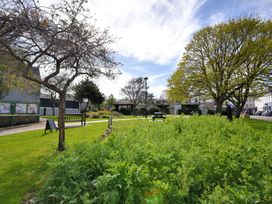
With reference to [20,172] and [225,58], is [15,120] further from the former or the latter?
[225,58]

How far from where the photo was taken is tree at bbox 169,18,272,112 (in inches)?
926

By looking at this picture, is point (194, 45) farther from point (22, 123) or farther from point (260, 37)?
point (22, 123)

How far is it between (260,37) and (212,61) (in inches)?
187

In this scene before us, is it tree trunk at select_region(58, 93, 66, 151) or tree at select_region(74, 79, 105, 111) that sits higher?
tree at select_region(74, 79, 105, 111)

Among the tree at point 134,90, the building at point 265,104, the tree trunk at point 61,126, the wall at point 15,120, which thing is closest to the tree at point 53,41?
the tree trunk at point 61,126

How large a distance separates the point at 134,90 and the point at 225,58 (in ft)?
175

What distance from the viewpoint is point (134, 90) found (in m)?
77.6

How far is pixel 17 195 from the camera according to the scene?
476 cm

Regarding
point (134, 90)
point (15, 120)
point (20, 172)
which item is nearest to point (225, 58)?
point (15, 120)

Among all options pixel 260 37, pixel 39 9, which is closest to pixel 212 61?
pixel 260 37

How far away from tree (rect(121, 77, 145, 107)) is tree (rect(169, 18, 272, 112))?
163 feet

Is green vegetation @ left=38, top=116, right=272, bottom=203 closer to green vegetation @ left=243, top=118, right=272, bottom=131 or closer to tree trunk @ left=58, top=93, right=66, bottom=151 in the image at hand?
green vegetation @ left=243, top=118, right=272, bottom=131

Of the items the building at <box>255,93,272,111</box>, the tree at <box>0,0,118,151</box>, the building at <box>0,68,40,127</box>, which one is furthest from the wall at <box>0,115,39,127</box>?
the building at <box>255,93,272,111</box>

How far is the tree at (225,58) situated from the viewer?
77.2 ft
